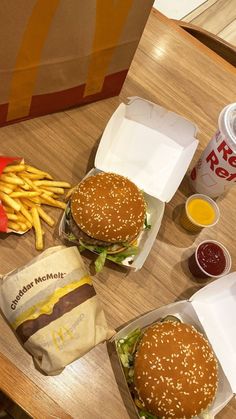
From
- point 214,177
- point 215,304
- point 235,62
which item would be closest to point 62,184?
point 214,177

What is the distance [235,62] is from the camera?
215 cm

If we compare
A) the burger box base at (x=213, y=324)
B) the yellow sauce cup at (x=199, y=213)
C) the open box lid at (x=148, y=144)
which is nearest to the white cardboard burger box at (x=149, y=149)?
the open box lid at (x=148, y=144)

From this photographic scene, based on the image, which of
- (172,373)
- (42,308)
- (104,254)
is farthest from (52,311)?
(172,373)

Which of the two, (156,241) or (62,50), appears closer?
(62,50)

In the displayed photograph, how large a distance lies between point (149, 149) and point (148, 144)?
0.02 metres

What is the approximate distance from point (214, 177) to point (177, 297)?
0.42m

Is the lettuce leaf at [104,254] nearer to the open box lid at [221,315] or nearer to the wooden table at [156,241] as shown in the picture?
the wooden table at [156,241]

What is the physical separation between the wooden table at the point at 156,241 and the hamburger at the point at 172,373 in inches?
4.0

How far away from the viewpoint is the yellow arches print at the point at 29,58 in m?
1.23

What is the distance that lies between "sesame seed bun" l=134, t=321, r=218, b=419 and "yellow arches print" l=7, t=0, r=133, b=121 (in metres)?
0.83

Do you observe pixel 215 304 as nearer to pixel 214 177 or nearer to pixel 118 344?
pixel 118 344

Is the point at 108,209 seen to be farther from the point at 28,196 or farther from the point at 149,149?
the point at 149,149

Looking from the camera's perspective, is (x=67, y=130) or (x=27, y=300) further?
(x=67, y=130)

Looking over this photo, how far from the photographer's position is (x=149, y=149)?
1.65 metres
